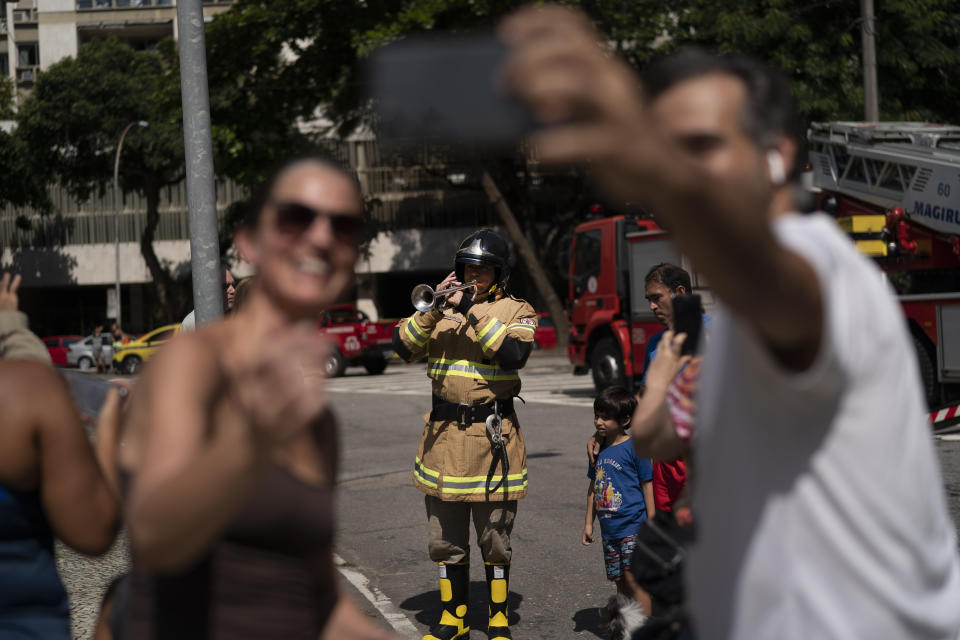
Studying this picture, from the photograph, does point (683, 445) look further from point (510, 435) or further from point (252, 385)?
point (510, 435)

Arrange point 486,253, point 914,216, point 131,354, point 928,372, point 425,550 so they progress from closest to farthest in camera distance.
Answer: point 486,253
point 425,550
point 928,372
point 914,216
point 131,354

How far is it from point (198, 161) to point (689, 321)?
12.8ft

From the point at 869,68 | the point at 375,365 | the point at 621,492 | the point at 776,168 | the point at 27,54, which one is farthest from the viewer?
the point at 27,54

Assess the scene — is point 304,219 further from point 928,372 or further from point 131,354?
point 131,354

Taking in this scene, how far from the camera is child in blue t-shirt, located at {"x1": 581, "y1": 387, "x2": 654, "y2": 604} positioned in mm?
5379

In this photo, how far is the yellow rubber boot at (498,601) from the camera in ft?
18.4

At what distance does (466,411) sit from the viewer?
225 inches

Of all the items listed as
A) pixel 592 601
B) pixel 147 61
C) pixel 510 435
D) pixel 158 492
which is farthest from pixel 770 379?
pixel 147 61

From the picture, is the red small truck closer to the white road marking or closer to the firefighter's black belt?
the white road marking

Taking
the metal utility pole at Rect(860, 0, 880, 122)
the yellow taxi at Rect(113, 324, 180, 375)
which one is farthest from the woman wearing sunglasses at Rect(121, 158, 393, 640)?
the yellow taxi at Rect(113, 324, 180, 375)

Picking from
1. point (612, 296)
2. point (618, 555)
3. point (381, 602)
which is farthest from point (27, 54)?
point (618, 555)

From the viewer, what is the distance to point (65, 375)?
8.61 ft

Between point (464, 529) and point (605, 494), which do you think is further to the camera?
point (464, 529)

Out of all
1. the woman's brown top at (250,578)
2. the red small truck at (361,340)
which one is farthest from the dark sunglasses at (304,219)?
the red small truck at (361,340)
